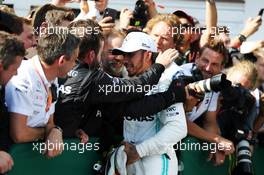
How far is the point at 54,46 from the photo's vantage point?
11.9ft

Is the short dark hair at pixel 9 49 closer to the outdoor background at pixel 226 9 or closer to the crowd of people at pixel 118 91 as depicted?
the crowd of people at pixel 118 91

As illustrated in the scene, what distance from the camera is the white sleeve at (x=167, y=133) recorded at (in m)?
4.03

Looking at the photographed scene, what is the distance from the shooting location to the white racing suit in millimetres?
4039

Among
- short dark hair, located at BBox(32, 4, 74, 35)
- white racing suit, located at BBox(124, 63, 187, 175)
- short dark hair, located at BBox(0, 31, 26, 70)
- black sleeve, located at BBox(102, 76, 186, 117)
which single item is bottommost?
white racing suit, located at BBox(124, 63, 187, 175)

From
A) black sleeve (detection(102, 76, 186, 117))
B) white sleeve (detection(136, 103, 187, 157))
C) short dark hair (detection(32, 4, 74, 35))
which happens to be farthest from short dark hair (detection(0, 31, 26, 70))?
short dark hair (detection(32, 4, 74, 35))

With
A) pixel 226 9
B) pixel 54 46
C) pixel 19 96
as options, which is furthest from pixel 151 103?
pixel 226 9

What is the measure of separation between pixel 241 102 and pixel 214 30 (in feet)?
3.58

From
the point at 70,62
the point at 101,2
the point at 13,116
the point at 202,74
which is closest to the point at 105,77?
the point at 70,62

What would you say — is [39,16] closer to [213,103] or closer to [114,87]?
[114,87]

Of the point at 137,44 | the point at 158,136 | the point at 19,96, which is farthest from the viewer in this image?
the point at 137,44

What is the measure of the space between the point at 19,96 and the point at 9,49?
331mm

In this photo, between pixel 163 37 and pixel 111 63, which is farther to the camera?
pixel 163 37

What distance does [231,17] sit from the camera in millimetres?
11562

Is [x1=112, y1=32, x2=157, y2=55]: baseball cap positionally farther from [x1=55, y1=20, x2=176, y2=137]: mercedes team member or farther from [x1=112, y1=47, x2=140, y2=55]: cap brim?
[x1=55, y1=20, x2=176, y2=137]: mercedes team member
